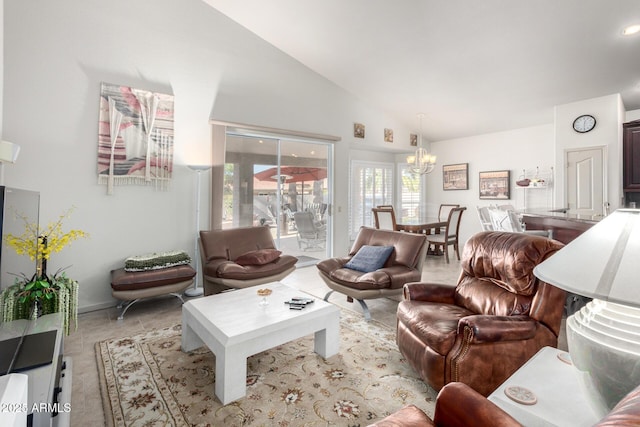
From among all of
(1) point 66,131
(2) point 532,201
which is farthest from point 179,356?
(2) point 532,201

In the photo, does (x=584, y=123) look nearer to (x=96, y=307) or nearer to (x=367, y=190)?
(x=367, y=190)

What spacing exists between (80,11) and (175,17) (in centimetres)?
102

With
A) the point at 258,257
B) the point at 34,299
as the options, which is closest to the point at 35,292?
the point at 34,299

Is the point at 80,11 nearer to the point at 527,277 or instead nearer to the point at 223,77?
the point at 223,77

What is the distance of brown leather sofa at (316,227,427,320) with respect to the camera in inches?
123

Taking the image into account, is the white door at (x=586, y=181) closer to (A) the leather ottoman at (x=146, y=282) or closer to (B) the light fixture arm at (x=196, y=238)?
(B) the light fixture arm at (x=196, y=238)

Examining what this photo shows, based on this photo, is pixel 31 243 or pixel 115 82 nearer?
pixel 31 243

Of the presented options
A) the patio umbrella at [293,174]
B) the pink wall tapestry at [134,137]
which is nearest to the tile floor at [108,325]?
the pink wall tapestry at [134,137]

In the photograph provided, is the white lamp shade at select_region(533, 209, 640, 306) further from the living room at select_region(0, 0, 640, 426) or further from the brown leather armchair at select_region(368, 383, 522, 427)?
the living room at select_region(0, 0, 640, 426)

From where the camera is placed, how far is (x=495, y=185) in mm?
6668

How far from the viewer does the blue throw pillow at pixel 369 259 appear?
3486 mm

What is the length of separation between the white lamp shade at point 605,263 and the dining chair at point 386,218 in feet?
15.2

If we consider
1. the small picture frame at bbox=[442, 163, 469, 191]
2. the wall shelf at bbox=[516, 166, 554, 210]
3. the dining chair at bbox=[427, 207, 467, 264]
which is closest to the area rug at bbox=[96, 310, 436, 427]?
the dining chair at bbox=[427, 207, 467, 264]

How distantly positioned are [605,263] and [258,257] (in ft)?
11.1
